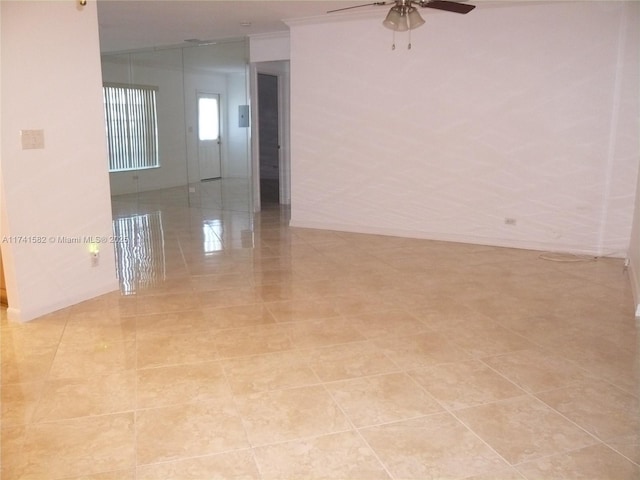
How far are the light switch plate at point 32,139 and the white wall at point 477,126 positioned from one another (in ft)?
12.1

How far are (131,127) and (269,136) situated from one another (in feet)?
8.33

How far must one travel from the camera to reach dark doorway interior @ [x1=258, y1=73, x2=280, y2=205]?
954 centimetres

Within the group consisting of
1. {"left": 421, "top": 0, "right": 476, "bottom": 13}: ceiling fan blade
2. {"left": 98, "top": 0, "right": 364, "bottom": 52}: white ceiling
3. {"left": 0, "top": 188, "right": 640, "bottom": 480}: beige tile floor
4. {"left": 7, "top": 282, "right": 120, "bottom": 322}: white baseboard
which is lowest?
{"left": 0, "top": 188, "right": 640, "bottom": 480}: beige tile floor

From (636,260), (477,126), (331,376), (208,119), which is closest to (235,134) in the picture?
(208,119)

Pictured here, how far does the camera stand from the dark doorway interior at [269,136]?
954 centimetres

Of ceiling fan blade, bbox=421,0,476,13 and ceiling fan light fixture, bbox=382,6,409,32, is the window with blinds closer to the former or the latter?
ceiling fan light fixture, bbox=382,6,409,32

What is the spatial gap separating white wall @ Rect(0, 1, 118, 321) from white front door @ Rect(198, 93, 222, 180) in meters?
5.54

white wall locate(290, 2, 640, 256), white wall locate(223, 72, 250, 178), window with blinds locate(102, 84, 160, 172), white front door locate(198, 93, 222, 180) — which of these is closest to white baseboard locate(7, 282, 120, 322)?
white wall locate(290, 2, 640, 256)

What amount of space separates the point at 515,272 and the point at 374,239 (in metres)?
1.83

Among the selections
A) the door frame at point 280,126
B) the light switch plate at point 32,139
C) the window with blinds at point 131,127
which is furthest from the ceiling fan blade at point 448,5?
the window with blinds at point 131,127

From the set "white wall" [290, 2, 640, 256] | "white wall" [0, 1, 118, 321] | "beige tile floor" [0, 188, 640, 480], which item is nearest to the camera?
"beige tile floor" [0, 188, 640, 480]

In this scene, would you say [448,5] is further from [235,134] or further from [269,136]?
[269,136]

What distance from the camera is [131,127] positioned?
389 inches

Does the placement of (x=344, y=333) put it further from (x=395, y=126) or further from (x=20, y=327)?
(x=395, y=126)
